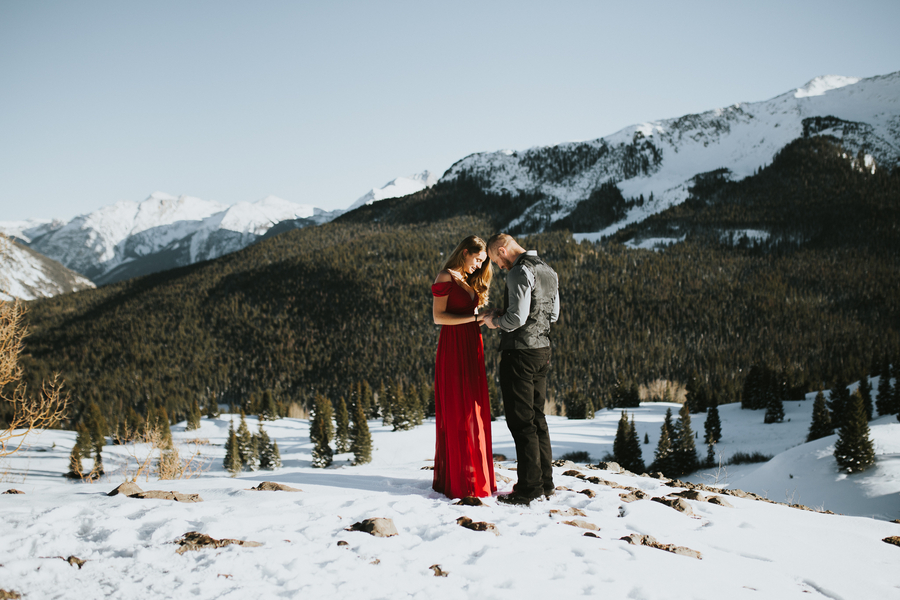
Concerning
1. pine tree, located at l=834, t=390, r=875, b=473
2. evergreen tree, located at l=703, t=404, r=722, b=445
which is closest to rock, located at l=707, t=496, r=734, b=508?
pine tree, located at l=834, t=390, r=875, b=473

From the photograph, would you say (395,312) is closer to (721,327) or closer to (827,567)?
(721,327)

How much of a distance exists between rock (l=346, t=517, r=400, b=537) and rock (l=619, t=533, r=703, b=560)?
2515 millimetres

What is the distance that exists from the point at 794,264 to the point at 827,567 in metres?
184

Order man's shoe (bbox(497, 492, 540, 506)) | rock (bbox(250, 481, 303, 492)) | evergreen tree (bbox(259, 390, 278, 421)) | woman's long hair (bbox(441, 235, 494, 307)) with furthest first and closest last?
evergreen tree (bbox(259, 390, 278, 421)) → rock (bbox(250, 481, 303, 492)) → woman's long hair (bbox(441, 235, 494, 307)) → man's shoe (bbox(497, 492, 540, 506))

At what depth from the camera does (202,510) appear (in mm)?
5207

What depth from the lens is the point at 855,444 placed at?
104ft

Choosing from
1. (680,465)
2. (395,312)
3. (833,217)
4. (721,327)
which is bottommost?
(680,465)

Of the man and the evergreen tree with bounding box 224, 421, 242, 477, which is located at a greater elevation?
the man

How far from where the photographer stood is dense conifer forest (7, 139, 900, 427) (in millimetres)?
108938

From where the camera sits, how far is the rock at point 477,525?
5.12 m

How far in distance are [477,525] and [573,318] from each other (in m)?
130

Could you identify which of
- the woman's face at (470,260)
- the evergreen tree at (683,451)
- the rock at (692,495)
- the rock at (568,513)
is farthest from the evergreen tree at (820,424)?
the woman's face at (470,260)

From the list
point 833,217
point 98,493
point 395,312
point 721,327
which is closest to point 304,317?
point 395,312

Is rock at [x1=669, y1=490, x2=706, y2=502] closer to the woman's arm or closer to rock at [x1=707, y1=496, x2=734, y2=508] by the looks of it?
rock at [x1=707, y1=496, x2=734, y2=508]
